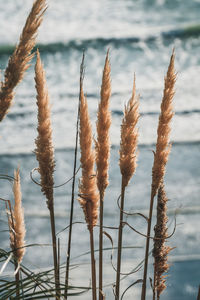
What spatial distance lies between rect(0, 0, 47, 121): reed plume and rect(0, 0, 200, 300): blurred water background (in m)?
1.04

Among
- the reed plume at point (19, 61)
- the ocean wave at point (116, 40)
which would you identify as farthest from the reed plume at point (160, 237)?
the ocean wave at point (116, 40)

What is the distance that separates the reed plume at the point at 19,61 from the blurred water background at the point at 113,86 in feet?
3.41

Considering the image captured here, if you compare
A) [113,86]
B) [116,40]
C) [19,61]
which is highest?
[116,40]

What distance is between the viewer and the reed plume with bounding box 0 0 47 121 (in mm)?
496

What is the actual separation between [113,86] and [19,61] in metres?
1.54

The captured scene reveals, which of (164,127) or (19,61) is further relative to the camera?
(164,127)

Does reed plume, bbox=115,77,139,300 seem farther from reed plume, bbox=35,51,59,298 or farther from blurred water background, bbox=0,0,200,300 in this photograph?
blurred water background, bbox=0,0,200,300

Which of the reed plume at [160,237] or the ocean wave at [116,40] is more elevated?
the ocean wave at [116,40]

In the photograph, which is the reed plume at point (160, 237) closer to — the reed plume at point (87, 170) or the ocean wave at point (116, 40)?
the reed plume at point (87, 170)

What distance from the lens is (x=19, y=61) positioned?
1.64ft

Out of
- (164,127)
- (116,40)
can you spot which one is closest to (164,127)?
(164,127)

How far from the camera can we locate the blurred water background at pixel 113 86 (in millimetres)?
1611

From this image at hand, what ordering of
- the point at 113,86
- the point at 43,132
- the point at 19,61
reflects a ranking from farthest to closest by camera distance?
the point at 113,86
the point at 43,132
the point at 19,61

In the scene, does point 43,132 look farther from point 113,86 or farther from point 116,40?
point 116,40
